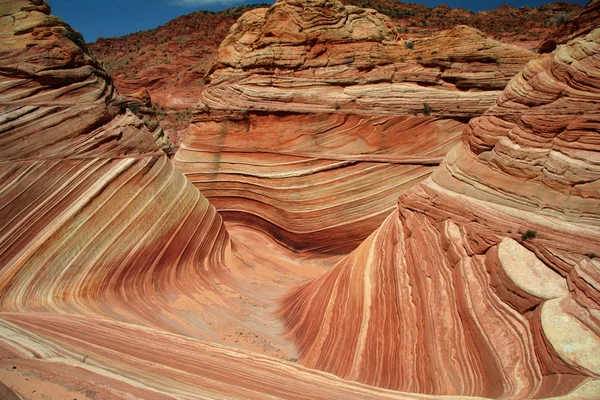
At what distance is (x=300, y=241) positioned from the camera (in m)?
9.51

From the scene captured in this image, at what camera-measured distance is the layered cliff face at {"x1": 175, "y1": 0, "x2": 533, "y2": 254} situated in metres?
9.18

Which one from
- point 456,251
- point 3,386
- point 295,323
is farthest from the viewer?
point 295,323

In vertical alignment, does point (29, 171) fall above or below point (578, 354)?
above

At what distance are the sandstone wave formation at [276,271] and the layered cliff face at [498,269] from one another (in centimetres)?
2

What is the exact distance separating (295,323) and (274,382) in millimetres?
2872

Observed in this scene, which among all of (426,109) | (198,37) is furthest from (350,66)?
(198,37)

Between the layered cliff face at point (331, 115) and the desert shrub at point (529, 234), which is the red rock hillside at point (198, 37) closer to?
the layered cliff face at point (331, 115)

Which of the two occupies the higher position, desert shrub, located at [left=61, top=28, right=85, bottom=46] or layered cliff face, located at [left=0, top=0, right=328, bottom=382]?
desert shrub, located at [left=61, top=28, right=85, bottom=46]

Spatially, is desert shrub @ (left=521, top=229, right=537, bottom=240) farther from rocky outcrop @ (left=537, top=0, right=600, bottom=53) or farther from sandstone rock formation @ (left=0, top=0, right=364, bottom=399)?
rocky outcrop @ (left=537, top=0, right=600, bottom=53)

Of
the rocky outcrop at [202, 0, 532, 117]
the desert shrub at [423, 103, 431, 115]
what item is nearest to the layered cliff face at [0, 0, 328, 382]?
the rocky outcrop at [202, 0, 532, 117]

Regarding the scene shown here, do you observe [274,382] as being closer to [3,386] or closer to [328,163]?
[3,386]

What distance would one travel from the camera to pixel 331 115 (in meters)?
9.49

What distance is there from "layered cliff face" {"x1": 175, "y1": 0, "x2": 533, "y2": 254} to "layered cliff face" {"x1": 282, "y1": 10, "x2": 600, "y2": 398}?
3.43 meters

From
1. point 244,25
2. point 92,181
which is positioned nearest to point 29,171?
point 92,181
